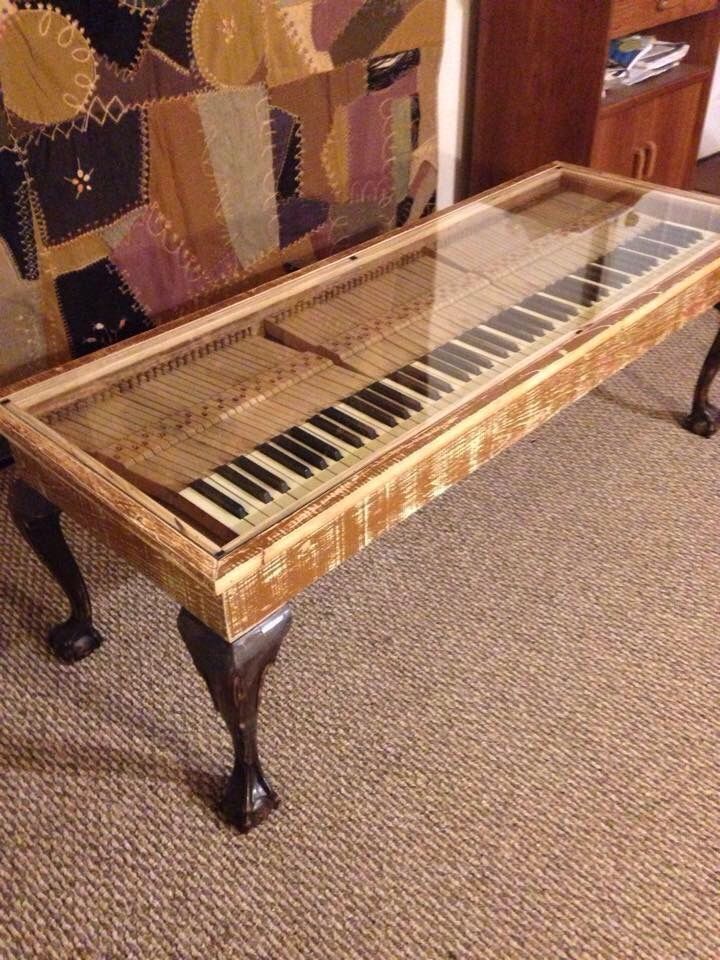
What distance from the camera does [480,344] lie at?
1376 mm

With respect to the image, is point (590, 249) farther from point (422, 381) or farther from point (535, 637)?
point (535, 637)

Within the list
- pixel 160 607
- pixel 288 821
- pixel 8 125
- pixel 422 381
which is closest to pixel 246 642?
pixel 288 821

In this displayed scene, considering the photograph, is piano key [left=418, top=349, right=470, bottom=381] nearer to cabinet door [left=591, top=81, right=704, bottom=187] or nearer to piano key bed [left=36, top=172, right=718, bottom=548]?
piano key bed [left=36, top=172, right=718, bottom=548]

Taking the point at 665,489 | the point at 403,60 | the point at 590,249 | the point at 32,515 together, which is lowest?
the point at 665,489

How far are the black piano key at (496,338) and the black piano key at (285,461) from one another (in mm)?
414

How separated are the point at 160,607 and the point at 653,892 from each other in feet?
3.01

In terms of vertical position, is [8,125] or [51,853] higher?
[8,125]

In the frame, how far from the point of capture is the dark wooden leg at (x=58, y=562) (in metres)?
1.27

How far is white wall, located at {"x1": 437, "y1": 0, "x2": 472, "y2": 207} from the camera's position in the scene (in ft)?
7.54

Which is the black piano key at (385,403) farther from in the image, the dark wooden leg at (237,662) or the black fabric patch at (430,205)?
the black fabric patch at (430,205)

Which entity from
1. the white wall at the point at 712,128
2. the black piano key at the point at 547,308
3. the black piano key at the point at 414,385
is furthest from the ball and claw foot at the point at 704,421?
the white wall at the point at 712,128

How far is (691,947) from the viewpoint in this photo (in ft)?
3.61

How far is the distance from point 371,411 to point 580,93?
4.59 ft

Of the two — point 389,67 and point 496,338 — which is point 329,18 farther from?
point 496,338
